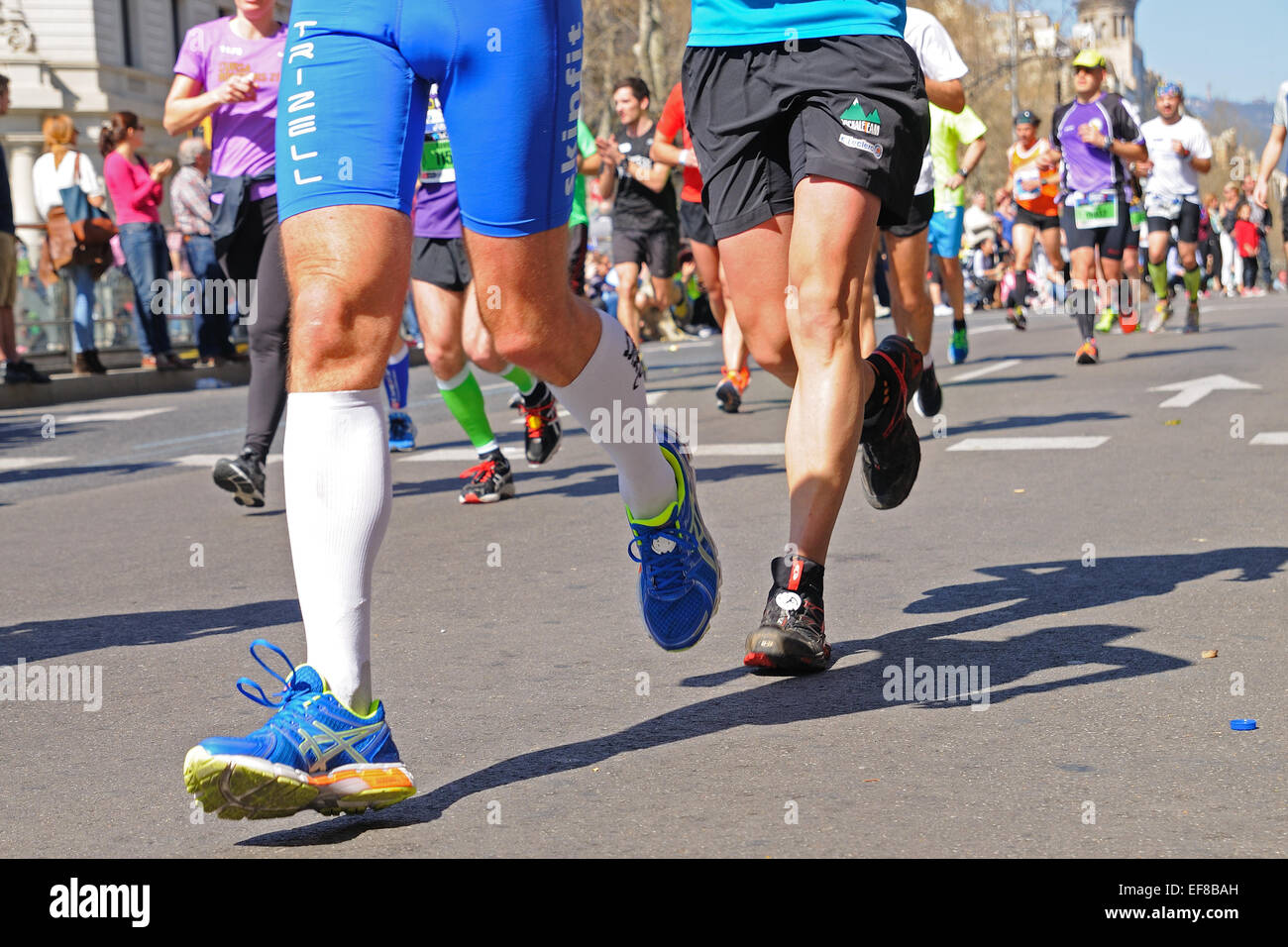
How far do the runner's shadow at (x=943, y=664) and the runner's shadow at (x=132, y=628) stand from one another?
57.0 inches

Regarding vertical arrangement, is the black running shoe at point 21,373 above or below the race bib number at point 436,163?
below

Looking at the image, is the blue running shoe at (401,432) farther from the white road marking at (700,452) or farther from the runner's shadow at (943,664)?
the runner's shadow at (943,664)

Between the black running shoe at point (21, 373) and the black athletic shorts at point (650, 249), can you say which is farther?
the black running shoe at point (21, 373)

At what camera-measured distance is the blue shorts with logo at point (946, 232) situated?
12.5 meters

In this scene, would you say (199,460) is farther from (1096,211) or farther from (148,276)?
(1096,211)

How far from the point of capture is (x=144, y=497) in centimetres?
783

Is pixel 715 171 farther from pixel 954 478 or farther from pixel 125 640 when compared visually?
pixel 954 478

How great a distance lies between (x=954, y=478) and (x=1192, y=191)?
40.3 ft

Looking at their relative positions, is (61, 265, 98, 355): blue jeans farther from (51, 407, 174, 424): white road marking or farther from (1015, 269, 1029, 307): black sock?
(1015, 269, 1029, 307): black sock

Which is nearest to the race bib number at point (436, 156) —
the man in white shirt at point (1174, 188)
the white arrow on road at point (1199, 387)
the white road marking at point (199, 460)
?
the white road marking at point (199, 460)

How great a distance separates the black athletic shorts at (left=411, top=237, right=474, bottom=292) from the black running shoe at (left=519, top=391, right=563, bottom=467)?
0.59m

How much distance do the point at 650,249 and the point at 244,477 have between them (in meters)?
6.70

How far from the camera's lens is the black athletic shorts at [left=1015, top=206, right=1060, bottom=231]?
1769cm

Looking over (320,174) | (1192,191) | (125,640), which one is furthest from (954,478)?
(1192,191)
